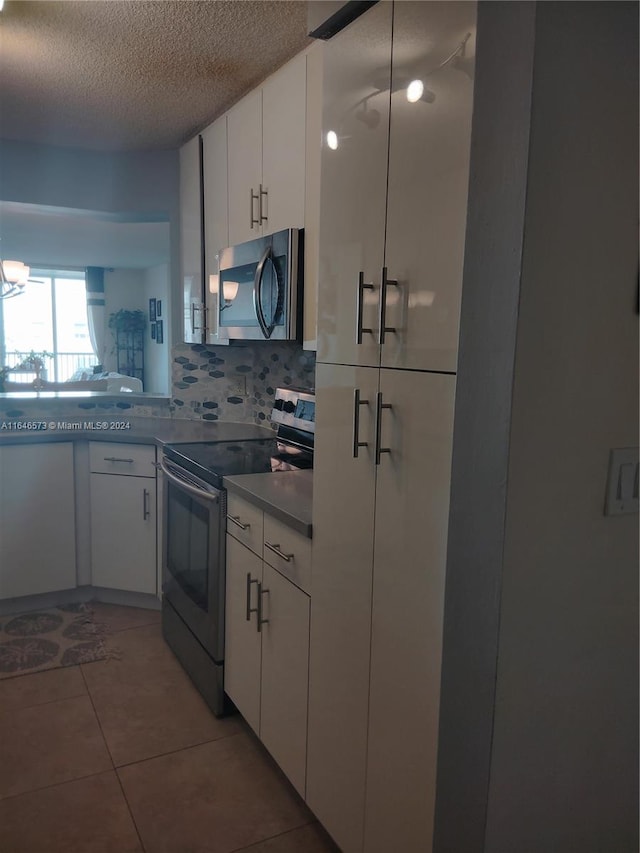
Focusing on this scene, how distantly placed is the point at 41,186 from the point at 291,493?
2447 millimetres

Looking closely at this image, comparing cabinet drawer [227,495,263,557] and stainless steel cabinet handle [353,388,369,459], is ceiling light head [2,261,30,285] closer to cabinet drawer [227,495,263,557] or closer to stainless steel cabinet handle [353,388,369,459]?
cabinet drawer [227,495,263,557]

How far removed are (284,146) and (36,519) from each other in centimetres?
212

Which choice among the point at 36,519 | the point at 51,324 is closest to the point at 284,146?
the point at 36,519

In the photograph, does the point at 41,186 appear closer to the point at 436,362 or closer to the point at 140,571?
the point at 140,571

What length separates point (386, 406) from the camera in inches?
52.1

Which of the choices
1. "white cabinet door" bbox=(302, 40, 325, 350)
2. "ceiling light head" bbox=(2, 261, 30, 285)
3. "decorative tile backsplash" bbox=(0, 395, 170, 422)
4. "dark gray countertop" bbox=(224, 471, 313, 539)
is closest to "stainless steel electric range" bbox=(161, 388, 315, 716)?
"dark gray countertop" bbox=(224, 471, 313, 539)

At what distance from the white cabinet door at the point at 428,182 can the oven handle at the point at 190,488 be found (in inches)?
42.5

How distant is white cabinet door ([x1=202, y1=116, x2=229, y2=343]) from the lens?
2.82 meters

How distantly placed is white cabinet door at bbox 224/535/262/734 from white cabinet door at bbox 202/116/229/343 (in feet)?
4.31

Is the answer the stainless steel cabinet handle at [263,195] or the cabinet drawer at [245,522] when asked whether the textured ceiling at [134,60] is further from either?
the cabinet drawer at [245,522]

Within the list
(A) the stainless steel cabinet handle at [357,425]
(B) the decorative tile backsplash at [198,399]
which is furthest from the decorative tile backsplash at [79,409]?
(A) the stainless steel cabinet handle at [357,425]

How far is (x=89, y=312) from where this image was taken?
1010 cm

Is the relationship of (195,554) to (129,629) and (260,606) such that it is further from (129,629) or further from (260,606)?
(129,629)

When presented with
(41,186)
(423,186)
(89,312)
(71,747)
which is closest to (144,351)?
(89,312)
